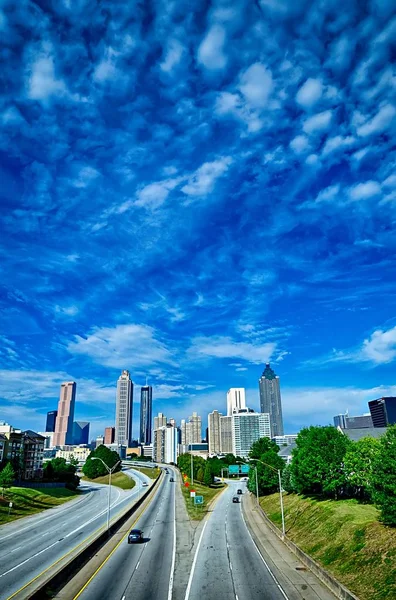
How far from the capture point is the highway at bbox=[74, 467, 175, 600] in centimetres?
2990

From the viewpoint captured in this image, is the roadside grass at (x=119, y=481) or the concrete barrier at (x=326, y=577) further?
the roadside grass at (x=119, y=481)

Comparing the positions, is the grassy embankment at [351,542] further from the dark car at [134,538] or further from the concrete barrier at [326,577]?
the dark car at [134,538]

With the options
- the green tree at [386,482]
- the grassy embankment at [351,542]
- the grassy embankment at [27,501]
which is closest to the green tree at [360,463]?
the grassy embankment at [351,542]

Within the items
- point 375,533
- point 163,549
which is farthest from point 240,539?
point 375,533

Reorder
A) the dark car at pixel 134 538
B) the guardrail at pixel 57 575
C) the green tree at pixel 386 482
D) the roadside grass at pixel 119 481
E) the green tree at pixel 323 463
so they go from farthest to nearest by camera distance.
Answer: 1. the roadside grass at pixel 119 481
2. the green tree at pixel 323 463
3. the dark car at pixel 134 538
4. the green tree at pixel 386 482
5. the guardrail at pixel 57 575

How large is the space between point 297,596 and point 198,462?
15374 cm

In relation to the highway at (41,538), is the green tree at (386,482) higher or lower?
higher

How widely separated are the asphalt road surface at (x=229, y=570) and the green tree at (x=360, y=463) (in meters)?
15.7

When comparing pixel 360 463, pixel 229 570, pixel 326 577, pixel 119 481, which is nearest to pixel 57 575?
pixel 229 570

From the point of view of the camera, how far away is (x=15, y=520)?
7081 centimetres

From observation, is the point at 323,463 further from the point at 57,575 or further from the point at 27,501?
the point at 27,501

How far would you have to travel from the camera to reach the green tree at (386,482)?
38.3 metres

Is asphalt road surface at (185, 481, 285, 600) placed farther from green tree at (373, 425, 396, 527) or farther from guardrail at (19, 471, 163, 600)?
green tree at (373, 425, 396, 527)

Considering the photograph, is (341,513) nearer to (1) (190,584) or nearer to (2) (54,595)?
(1) (190,584)
